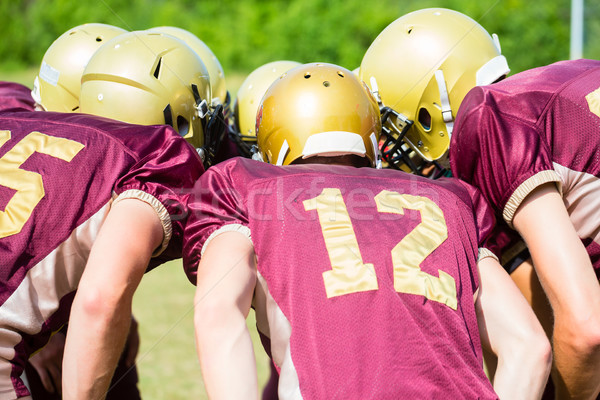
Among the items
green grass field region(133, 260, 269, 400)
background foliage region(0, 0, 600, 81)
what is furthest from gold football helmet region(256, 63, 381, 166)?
background foliage region(0, 0, 600, 81)

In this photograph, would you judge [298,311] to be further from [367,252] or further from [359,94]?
[359,94]

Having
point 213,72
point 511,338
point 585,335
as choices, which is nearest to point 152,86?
point 213,72

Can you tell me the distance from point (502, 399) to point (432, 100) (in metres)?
1.11

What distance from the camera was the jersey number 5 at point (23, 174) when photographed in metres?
1.71

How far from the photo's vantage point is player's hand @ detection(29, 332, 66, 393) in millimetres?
2176

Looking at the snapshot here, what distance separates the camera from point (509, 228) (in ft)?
6.33

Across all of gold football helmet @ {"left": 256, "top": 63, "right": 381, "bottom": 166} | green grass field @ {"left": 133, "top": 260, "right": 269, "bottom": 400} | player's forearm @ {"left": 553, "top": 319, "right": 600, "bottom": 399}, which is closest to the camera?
player's forearm @ {"left": 553, "top": 319, "right": 600, "bottom": 399}

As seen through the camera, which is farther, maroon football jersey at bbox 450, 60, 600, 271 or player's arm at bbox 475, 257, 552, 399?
maroon football jersey at bbox 450, 60, 600, 271

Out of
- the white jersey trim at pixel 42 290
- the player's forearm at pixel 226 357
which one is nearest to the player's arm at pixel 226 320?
the player's forearm at pixel 226 357

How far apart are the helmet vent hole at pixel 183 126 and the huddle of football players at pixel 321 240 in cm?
9

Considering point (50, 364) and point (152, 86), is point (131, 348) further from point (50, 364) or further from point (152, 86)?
point (152, 86)

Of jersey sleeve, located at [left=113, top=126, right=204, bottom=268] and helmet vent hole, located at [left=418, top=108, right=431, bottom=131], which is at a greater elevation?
jersey sleeve, located at [left=113, top=126, right=204, bottom=268]

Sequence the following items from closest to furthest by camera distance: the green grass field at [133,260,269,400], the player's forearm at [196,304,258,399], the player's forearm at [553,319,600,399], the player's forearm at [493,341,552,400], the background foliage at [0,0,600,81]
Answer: the player's forearm at [196,304,258,399]
the player's forearm at [493,341,552,400]
the player's forearm at [553,319,600,399]
the green grass field at [133,260,269,400]
the background foliage at [0,0,600,81]

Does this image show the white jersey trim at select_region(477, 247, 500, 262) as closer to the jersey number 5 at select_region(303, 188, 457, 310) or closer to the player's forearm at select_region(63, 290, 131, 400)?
the jersey number 5 at select_region(303, 188, 457, 310)
